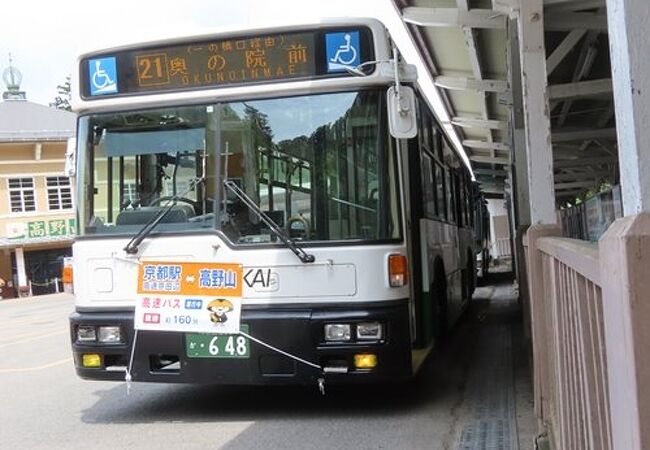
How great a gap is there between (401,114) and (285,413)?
2789mm

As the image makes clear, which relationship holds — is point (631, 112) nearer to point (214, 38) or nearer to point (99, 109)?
point (214, 38)

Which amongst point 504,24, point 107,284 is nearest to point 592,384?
point 107,284

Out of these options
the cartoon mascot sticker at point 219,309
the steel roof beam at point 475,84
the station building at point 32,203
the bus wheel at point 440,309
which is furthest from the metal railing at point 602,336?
the station building at point 32,203

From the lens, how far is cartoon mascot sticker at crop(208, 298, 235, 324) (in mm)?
6086

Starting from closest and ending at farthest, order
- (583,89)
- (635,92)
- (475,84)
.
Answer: (635,92) < (583,89) < (475,84)

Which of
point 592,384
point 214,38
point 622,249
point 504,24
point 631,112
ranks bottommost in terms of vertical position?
point 592,384

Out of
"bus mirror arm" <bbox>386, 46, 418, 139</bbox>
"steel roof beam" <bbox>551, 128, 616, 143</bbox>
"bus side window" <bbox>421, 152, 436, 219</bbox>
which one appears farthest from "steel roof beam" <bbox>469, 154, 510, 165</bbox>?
"bus mirror arm" <bbox>386, 46, 418, 139</bbox>

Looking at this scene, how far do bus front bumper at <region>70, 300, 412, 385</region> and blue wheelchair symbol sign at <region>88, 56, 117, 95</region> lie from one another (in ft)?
6.32

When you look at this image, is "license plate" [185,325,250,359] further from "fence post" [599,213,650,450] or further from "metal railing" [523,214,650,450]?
"fence post" [599,213,650,450]

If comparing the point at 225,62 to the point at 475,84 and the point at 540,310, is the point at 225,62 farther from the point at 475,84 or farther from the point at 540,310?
the point at 475,84

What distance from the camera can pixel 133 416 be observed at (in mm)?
6789

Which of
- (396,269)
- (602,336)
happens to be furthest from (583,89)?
(602,336)

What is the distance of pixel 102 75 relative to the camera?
21.5ft

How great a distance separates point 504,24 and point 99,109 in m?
6.02
